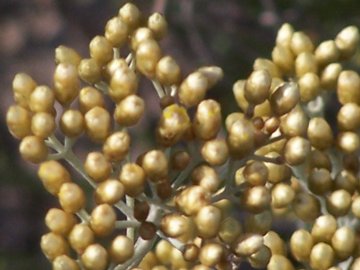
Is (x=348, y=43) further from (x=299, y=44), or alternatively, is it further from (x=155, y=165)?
(x=155, y=165)

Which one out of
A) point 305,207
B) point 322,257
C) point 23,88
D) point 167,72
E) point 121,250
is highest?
point 23,88

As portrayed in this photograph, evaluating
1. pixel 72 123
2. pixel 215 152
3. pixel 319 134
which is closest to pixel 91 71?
pixel 72 123

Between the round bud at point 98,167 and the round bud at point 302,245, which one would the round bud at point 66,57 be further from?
the round bud at point 302,245

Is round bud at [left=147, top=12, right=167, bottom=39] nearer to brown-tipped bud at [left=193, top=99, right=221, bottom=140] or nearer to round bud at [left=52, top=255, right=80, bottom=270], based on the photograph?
brown-tipped bud at [left=193, top=99, right=221, bottom=140]

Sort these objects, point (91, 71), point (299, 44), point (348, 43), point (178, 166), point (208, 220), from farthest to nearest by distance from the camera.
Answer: point (348, 43), point (299, 44), point (91, 71), point (178, 166), point (208, 220)

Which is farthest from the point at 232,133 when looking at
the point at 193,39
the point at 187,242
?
the point at 193,39

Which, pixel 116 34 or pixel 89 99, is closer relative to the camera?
pixel 89 99

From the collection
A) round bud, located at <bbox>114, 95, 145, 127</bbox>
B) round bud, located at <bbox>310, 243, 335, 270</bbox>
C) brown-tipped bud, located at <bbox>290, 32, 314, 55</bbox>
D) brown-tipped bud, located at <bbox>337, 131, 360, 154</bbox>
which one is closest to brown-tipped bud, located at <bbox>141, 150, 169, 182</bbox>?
round bud, located at <bbox>114, 95, 145, 127</bbox>

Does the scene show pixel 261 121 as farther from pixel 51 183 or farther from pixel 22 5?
pixel 22 5
